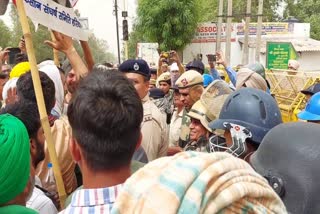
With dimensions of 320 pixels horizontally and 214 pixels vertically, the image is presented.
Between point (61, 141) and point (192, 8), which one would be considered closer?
point (61, 141)

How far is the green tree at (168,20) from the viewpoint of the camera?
30.3 metres

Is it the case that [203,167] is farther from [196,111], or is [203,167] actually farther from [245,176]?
[196,111]

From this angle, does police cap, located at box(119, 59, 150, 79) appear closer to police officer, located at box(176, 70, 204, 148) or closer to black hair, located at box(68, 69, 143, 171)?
police officer, located at box(176, 70, 204, 148)

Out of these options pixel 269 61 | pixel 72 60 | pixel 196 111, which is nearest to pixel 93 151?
pixel 72 60

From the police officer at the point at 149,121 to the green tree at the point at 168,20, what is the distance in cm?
2710

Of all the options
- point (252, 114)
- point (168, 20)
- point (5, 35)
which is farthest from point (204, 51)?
point (252, 114)

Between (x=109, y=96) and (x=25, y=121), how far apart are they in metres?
0.96

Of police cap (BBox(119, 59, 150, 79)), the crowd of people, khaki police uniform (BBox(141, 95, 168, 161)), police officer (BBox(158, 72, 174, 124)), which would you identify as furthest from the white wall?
the crowd of people

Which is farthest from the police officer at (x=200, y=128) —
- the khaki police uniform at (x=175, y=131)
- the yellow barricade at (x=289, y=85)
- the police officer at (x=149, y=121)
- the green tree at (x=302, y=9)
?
the green tree at (x=302, y=9)

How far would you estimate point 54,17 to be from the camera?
2.57m

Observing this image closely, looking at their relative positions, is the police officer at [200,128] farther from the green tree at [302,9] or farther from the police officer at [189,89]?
the green tree at [302,9]

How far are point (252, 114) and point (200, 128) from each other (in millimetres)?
891

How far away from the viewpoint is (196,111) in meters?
3.63

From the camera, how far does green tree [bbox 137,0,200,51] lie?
30344 mm
